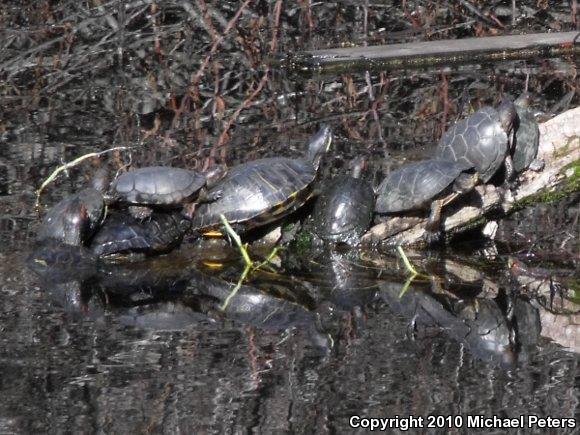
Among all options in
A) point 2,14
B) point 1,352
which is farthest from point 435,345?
point 2,14

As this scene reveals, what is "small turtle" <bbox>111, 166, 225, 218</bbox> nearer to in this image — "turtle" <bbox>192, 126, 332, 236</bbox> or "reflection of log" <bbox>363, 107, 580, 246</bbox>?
"turtle" <bbox>192, 126, 332, 236</bbox>

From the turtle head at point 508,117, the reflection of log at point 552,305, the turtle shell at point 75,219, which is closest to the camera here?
the reflection of log at point 552,305

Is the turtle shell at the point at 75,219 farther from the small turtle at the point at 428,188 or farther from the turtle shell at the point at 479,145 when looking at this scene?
the turtle shell at the point at 479,145

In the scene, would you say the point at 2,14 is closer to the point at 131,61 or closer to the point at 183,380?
the point at 131,61

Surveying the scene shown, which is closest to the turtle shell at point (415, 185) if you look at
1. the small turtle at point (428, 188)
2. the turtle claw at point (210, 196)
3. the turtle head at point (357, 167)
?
the small turtle at point (428, 188)

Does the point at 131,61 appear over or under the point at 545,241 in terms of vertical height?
under

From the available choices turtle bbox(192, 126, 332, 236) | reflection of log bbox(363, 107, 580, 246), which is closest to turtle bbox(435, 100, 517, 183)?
reflection of log bbox(363, 107, 580, 246)
